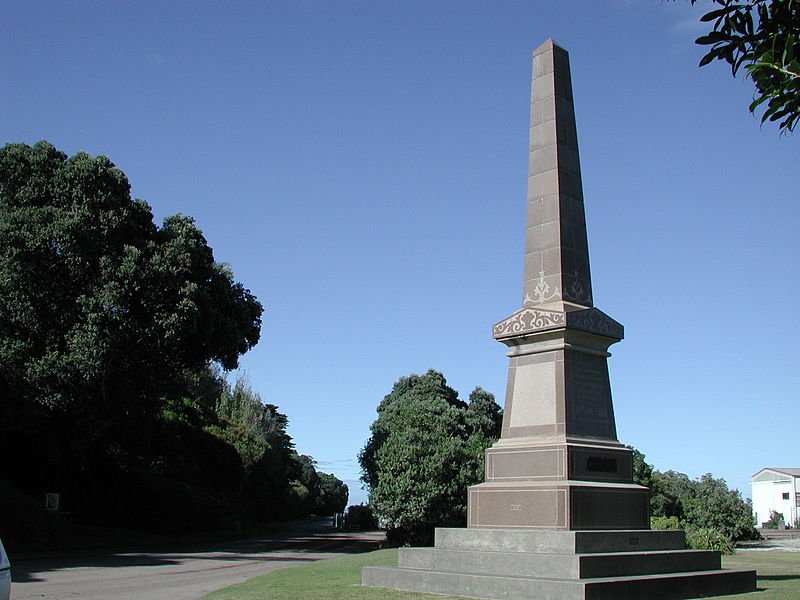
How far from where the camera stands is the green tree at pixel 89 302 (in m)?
27.7

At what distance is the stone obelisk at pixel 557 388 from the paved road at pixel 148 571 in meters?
5.69

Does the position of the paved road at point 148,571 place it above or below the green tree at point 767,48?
below

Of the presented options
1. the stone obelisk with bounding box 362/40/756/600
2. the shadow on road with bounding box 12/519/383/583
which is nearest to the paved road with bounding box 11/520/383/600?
the shadow on road with bounding box 12/519/383/583

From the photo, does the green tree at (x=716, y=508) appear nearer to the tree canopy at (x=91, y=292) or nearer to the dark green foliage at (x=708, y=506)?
the dark green foliage at (x=708, y=506)

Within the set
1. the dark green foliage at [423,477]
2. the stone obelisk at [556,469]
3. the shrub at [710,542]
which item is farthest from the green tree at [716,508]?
the stone obelisk at [556,469]

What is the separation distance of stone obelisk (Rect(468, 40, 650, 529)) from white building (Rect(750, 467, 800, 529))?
79202 millimetres

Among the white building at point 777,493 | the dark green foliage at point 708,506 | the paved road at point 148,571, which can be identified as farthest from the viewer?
the white building at point 777,493

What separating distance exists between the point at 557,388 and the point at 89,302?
716 inches

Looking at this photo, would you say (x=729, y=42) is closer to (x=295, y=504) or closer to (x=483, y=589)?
(x=483, y=589)

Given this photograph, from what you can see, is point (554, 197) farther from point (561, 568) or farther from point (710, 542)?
point (710, 542)

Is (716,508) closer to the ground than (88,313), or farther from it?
closer to the ground

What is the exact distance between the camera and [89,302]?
27.6 meters

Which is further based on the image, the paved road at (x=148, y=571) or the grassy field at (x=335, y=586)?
the paved road at (x=148, y=571)

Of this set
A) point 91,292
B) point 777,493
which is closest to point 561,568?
point 91,292
